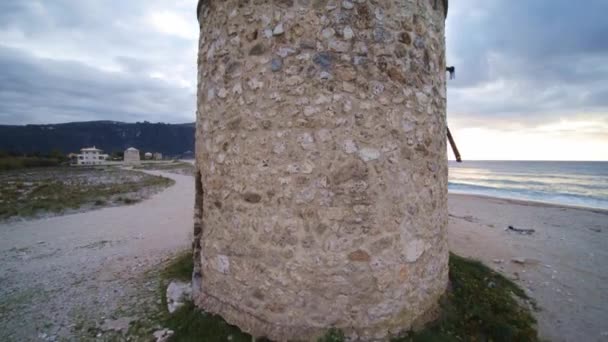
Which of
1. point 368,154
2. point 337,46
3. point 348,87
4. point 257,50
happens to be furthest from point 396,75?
point 257,50

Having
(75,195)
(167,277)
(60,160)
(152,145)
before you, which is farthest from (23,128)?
(167,277)

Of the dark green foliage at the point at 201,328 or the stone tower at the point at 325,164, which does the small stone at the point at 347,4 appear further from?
the dark green foliage at the point at 201,328

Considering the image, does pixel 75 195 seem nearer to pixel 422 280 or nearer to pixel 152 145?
pixel 422 280

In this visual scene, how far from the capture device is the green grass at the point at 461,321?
11.3 ft

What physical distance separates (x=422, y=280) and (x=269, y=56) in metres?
3.16

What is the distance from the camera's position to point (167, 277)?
5266 mm

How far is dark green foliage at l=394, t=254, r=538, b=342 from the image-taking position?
3614mm

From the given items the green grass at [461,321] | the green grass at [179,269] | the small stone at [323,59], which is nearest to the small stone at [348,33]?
the small stone at [323,59]

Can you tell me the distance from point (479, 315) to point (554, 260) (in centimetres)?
484

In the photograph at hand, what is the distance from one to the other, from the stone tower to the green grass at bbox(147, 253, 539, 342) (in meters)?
0.19

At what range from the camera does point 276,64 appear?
3.20 m

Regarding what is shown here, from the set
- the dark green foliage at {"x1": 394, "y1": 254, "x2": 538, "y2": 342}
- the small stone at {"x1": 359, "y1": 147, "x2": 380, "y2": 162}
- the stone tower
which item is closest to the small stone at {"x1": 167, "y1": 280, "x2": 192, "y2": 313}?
the stone tower

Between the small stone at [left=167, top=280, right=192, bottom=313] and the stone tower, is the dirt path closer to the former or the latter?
the small stone at [left=167, top=280, right=192, bottom=313]

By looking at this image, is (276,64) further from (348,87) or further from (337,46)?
(348,87)
